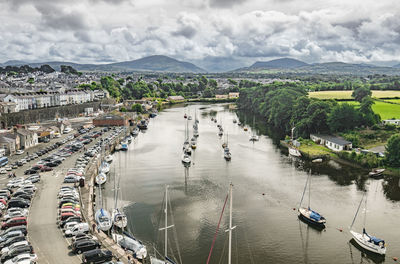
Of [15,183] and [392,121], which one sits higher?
[392,121]

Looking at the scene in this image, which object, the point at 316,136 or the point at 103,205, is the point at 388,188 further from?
the point at 103,205

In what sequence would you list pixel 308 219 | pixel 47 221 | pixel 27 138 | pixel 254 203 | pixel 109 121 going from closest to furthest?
pixel 47 221 → pixel 308 219 → pixel 254 203 → pixel 27 138 → pixel 109 121

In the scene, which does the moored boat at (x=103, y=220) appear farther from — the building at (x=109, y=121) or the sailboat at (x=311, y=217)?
the building at (x=109, y=121)

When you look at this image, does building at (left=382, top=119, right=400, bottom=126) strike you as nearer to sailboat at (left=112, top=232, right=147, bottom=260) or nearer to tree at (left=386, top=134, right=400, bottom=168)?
tree at (left=386, top=134, right=400, bottom=168)

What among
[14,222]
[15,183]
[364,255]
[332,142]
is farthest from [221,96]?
[14,222]

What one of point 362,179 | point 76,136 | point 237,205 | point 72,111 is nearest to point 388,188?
point 362,179

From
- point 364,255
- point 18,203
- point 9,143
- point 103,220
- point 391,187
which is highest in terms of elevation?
point 9,143

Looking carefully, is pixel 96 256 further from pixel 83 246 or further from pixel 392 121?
pixel 392 121

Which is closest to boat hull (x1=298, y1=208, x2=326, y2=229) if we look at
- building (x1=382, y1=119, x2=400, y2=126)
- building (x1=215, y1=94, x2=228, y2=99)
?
building (x1=382, y1=119, x2=400, y2=126)
